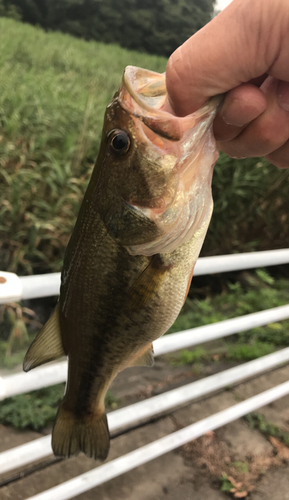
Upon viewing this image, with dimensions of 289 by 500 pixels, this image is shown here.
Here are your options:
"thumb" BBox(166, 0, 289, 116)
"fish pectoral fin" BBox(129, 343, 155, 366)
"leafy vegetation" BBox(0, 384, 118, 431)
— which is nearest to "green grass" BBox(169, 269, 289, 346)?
"leafy vegetation" BBox(0, 384, 118, 431)

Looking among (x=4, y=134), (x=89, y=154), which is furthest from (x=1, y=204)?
(x=89, y=154)

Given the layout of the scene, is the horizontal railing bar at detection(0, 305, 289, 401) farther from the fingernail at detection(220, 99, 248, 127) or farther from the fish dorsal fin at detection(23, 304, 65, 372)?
the fingernail at detection(220, 99, 248, 127)

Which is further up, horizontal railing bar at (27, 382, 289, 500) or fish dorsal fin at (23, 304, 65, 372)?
fish dorsal fin at (23, 304, 65, 372)

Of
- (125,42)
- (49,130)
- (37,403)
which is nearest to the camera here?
(37,403)

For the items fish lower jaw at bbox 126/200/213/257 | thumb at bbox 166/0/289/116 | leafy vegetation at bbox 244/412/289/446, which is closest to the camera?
thumb at bbox 166/0/289/116

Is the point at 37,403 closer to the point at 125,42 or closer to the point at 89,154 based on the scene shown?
the point at 89,154

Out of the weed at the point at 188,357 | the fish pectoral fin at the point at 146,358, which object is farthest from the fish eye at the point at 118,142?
the weed at the point at 188,357

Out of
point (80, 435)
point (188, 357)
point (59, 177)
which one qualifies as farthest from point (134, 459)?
point (59, 177)

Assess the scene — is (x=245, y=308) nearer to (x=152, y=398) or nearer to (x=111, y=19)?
(x=152, y=398)
